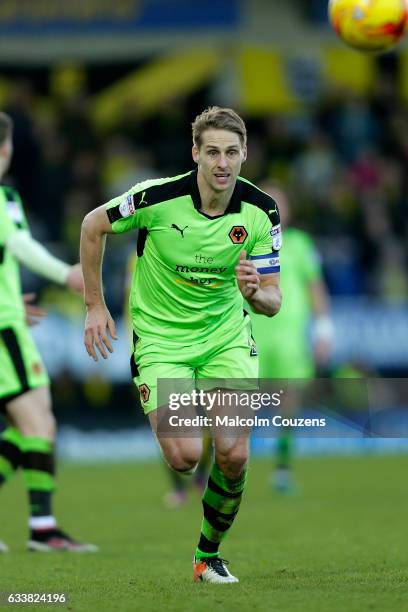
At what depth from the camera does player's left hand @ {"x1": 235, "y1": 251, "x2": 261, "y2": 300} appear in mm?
6355

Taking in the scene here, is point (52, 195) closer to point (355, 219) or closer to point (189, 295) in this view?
point (355, 219)

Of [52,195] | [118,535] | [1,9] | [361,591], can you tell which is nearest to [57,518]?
[118,535]

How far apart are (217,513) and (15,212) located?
275 centimetres

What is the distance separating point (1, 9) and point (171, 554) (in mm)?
12289

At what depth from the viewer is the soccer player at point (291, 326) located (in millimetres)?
12906

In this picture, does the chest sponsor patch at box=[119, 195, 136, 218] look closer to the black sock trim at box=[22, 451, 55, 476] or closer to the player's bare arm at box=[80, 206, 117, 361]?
the player's bare arm at box=[80, 206, 117, 361]

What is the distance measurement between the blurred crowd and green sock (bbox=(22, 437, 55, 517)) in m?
7.77

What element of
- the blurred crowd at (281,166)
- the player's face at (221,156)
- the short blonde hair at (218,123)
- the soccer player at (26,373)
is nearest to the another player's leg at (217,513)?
the player's face at (221,156)

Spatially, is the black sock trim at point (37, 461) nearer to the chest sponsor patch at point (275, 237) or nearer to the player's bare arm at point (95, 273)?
the player's bare arm at point (95, 273)

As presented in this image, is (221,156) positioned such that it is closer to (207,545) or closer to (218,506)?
(218,506)

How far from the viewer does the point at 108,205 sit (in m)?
6.86

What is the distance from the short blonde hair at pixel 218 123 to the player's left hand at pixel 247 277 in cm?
69

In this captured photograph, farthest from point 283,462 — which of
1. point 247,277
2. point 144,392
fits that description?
point 247,277

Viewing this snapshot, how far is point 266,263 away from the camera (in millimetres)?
6840
